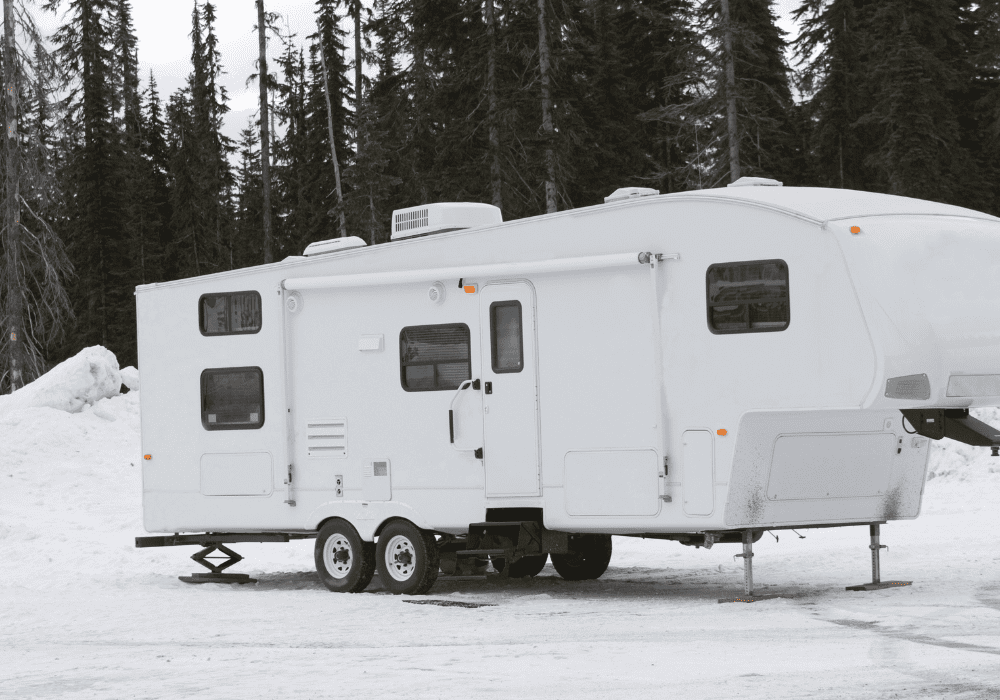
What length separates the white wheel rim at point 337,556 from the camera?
473 inches

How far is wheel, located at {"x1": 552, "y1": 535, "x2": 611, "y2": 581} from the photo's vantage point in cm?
1254

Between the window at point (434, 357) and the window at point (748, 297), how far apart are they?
2354 mm

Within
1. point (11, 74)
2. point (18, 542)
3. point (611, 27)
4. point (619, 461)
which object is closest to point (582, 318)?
point (619, 461)

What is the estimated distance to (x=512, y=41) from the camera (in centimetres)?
2942

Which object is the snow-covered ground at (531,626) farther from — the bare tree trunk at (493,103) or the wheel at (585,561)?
the bare tree trunk at (493,103)

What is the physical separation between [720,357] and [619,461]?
121 centimetres

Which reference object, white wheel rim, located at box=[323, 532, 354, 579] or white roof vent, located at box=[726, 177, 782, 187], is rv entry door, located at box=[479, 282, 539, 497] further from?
white roof vent, located at box=[726, 177, 782, 187]

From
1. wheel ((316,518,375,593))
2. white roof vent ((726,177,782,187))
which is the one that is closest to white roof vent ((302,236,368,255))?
wheel ((316,518,375,593))

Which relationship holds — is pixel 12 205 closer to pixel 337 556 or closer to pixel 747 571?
pixel 337 556

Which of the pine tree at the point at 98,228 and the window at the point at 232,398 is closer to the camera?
the window at the point at 232,398

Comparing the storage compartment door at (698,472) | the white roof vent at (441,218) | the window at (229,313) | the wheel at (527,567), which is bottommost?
the wheel at (527,567)

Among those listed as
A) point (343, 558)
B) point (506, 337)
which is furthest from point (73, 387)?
point (506, 337)

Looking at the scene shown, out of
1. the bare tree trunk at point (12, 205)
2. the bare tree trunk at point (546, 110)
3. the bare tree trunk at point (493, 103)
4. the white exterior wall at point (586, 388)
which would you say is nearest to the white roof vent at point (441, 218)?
the white exterior wall at point (586, 388)

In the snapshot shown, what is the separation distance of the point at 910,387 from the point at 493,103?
20.9 metres
